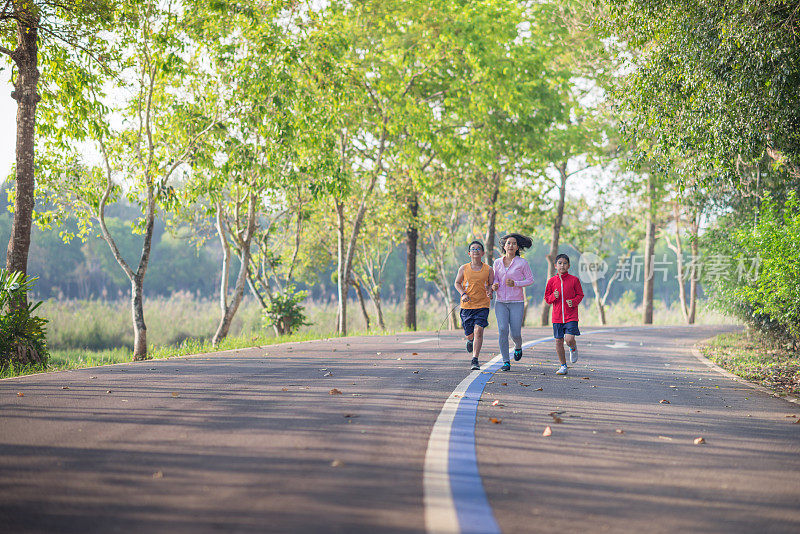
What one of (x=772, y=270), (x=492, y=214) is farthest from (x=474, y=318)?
(x=492, y=214)

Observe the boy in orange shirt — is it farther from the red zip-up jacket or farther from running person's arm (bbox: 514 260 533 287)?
the red zip-up jacket

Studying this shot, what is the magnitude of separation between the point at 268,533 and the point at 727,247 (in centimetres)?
1671

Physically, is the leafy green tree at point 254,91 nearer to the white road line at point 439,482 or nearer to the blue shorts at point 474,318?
the blue shorts at point 474,318

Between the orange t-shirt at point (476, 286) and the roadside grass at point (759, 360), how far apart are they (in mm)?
4297

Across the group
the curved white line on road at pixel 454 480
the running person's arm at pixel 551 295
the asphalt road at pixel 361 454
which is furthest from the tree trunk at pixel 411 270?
the curved white line on road at pixel 454 480

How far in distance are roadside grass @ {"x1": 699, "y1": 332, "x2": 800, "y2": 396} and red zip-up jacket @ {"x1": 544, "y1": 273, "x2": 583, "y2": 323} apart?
302 centimetres

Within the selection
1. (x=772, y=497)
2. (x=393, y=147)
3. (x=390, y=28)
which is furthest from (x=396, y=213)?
(x=772, y=497)

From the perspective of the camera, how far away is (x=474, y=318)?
33.5 ft

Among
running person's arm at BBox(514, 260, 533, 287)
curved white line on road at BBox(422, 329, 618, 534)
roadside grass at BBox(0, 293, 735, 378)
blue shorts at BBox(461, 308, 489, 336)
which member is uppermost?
running person's arm at BBox(514, 260, 533, 287)

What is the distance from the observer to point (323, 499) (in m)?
3.75

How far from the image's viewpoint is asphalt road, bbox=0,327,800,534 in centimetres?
358

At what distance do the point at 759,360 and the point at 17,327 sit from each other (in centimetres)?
1457

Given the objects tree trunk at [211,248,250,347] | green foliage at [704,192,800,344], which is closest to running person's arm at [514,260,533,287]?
green foliage at [704,192,800,344]

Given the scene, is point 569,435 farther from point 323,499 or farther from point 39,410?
point 39,410
